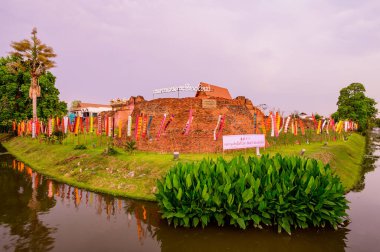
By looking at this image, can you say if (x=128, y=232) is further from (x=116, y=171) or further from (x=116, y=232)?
(x=116, y=171)

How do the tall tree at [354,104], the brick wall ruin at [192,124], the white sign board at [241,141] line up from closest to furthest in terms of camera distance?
1. the white sign board at [241,141]
2. the brick wall ruin at [192,124]
3. the tall tree at [354,104]

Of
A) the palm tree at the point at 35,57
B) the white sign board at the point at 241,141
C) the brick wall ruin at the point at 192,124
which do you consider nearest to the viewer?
the white sign board at the point at 241,141

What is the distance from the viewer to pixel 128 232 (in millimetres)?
7215

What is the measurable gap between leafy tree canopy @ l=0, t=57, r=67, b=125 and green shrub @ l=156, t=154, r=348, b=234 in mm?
33244

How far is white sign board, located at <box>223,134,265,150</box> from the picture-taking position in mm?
12491

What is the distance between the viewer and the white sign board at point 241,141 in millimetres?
12491

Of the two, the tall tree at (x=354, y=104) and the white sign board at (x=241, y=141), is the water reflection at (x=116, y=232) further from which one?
the tall tree at (x=354, y=104)

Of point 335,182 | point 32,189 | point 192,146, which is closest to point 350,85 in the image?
point 192,146

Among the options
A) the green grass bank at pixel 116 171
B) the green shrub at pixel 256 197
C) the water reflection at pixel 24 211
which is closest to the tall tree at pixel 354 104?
the green grass bank at pixel 116 171

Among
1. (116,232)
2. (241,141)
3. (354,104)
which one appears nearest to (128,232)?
(116,232)

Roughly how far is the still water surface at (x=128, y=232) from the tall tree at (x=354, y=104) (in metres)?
45.0

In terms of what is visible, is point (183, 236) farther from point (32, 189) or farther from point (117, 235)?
point (32, 189)

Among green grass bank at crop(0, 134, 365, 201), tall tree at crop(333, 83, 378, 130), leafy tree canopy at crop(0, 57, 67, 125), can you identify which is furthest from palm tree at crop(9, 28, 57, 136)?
tall tree at crop(333, 83, 378, 130)

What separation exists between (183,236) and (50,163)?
1356 cm
